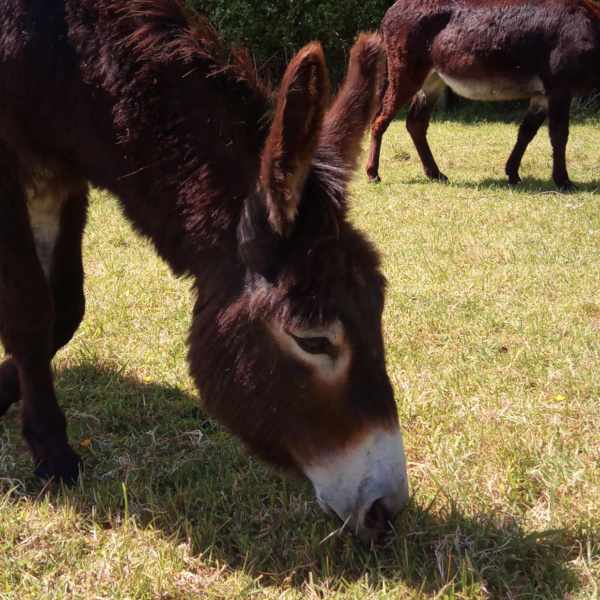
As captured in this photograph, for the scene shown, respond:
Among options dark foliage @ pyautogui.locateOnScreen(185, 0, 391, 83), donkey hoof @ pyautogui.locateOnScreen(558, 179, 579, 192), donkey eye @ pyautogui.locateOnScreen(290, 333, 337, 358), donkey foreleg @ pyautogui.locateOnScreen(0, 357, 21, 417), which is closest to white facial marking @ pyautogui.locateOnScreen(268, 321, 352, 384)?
donkey eye @ pyautogui.locateOnScreen(290, 333, 337, 358)

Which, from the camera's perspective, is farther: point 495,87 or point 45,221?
point 495,87

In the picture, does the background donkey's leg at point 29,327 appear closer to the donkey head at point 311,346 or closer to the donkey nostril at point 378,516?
the donkey head at point 311,346

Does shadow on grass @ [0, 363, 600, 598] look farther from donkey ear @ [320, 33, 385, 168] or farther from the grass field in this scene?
donkey ear @ [320, 33, 385, 168]

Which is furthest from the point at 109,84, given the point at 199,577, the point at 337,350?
the point at 199,577

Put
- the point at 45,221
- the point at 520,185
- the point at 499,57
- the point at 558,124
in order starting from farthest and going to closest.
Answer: the point at 499,57
the point at 520,185
the point at 558,124
the point at 45,221

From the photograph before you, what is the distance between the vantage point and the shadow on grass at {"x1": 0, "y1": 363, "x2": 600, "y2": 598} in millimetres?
1771

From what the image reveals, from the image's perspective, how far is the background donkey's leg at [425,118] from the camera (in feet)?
26.0

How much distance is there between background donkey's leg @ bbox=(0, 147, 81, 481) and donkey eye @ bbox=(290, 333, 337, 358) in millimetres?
1041

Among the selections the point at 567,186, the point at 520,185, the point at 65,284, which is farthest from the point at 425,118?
the point at 65,284

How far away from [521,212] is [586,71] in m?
2.34

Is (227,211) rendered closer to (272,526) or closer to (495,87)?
(272,526)

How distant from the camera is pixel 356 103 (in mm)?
1908

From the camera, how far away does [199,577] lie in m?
1.79

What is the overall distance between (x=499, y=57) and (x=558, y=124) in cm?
104
